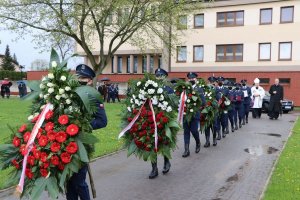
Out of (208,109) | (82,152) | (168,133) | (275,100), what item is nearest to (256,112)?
(275,100)

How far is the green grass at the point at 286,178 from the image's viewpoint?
6.90 m

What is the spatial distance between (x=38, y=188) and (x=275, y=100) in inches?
748

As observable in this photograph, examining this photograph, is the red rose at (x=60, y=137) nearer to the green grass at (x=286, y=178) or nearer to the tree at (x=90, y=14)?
the green grass at (x=286, y=178)

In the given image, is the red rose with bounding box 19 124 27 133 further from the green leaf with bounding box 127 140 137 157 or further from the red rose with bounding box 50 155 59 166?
the green leaf with bounding box 127 140 137 157

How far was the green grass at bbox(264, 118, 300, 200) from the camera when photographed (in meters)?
6.90

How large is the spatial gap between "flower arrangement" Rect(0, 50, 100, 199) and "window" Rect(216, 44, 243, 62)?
3427 cm

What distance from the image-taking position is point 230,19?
3850 centimetres

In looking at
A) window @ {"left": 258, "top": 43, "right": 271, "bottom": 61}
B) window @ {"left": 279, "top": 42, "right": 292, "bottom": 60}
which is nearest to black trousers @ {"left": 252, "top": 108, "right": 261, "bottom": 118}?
window @ {"left": 279, "top": 42, "right": 292, "bottom": 60}

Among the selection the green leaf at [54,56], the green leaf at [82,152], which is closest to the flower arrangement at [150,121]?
the green leaf at [54,56]

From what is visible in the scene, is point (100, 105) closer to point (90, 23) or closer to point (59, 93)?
point (59, 93)

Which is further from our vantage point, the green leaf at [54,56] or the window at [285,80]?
the window at [285,80]

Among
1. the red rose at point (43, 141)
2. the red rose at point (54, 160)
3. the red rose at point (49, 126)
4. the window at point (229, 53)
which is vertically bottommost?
the red rose at point (54, 160)

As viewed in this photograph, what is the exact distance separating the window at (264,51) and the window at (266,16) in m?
1.96

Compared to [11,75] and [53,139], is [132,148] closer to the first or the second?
[53,139]
